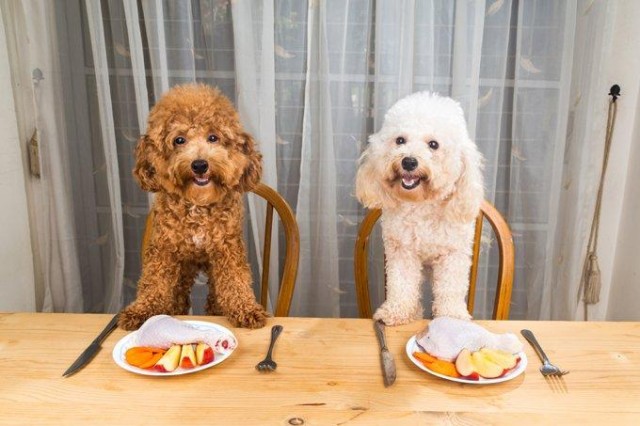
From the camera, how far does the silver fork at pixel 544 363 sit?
2.73 feet

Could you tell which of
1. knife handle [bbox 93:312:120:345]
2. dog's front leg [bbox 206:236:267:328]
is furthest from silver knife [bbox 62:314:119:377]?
dog's front leg [bbox 206:236:267:328]

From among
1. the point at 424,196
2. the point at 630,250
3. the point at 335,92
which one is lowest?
the point at 630,250

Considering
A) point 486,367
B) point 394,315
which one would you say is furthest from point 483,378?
point 394,315

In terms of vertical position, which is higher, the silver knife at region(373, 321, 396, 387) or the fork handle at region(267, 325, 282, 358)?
the fork handle at region(267, 325, 282, 358)

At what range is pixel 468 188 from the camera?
1.01 m

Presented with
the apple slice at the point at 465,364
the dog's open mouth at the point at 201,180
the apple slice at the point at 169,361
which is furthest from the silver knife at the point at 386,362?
the dog's open mouth at the point at 201,180

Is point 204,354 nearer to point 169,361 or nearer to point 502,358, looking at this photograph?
point 169,361

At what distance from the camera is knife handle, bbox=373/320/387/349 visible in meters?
0.92

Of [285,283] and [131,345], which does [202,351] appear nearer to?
[131,345]

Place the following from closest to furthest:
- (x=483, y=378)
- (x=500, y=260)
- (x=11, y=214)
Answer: (x=483, y=378)
(x=500, y=260)
(x=11, y=214)

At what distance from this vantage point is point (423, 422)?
0.71 metres

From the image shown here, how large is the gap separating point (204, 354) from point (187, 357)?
0.10 ft

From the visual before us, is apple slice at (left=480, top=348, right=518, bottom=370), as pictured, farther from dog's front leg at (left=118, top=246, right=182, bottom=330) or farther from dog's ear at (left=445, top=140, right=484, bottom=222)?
dog's front leg at (left=118, top=246, right=182, bottom=330)

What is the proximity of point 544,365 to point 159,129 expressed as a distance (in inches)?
34.1
